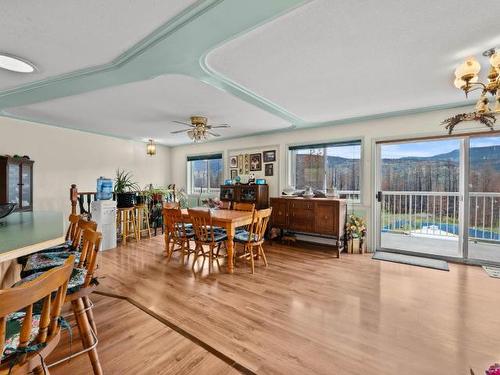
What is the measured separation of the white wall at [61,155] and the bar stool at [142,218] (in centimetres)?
130

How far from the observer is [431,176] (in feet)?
13.6

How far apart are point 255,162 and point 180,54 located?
3616 millimetres

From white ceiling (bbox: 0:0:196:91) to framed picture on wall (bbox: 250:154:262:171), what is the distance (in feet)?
12.0

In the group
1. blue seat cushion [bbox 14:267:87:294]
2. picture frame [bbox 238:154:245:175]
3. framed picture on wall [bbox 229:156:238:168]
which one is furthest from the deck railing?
blue seat cushion [bbox 14:267:87:294]

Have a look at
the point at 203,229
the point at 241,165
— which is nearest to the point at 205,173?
the point at 241,165

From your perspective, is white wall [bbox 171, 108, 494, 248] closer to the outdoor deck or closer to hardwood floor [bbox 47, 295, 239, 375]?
the outdoor deck

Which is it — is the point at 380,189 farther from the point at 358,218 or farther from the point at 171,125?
the point at 171,125

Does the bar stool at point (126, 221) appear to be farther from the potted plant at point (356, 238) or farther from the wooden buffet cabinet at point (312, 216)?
the potted plant at point (356, 238)

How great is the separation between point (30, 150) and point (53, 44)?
3.49 metres

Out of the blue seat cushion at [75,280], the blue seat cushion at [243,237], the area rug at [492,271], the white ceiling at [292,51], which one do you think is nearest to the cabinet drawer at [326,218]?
the blue seat cushion at [243,237]

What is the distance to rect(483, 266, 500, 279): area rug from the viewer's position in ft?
9.99

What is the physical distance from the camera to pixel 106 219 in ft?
14.3

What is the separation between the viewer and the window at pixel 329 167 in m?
4.46

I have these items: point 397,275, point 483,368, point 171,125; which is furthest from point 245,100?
point 483,368
